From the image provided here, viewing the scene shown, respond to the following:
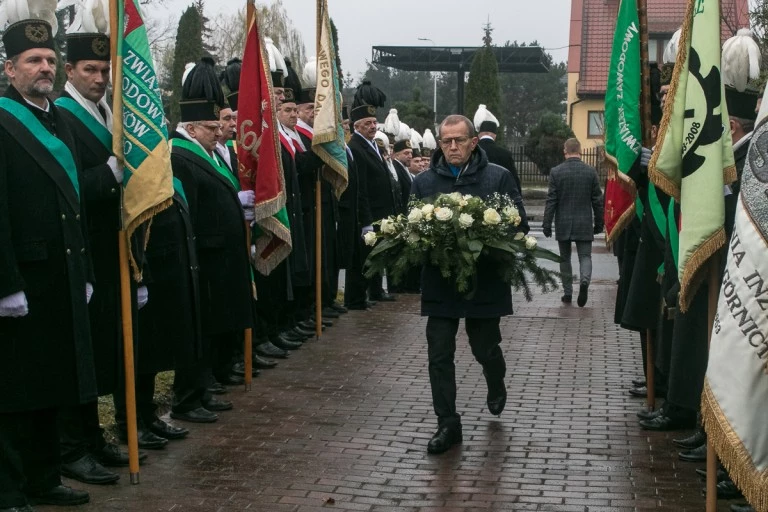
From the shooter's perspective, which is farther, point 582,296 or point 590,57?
point 590,57

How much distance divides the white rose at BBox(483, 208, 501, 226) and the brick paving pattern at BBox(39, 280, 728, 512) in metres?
1.45

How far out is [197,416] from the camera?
8453 mm

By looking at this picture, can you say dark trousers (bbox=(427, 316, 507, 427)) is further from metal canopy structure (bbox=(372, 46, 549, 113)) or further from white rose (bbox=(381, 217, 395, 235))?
metal canopy structure (bbox=(372, 46, 549, 113))

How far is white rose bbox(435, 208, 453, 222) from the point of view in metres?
7.64

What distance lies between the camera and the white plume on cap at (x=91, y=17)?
7.09 meters

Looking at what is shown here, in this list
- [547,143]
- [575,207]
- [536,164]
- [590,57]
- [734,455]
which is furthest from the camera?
[590,57]

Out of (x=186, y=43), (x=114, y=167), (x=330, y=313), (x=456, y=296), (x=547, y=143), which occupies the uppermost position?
(x=186, y=43)

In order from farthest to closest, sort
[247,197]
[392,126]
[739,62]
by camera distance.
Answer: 1. [392,126]
2. [247,197]
3. [739,62]

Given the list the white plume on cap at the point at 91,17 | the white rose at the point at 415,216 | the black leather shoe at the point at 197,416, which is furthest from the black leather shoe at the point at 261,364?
the white plume on cap at the point at 91,17

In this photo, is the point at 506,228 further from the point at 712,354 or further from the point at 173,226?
the point at 712,354

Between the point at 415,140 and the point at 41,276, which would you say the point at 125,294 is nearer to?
the point at 41,276

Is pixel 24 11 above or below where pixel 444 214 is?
above

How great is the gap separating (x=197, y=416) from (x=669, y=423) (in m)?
3.24

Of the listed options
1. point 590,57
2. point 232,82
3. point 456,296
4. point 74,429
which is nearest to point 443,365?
point 456,296
